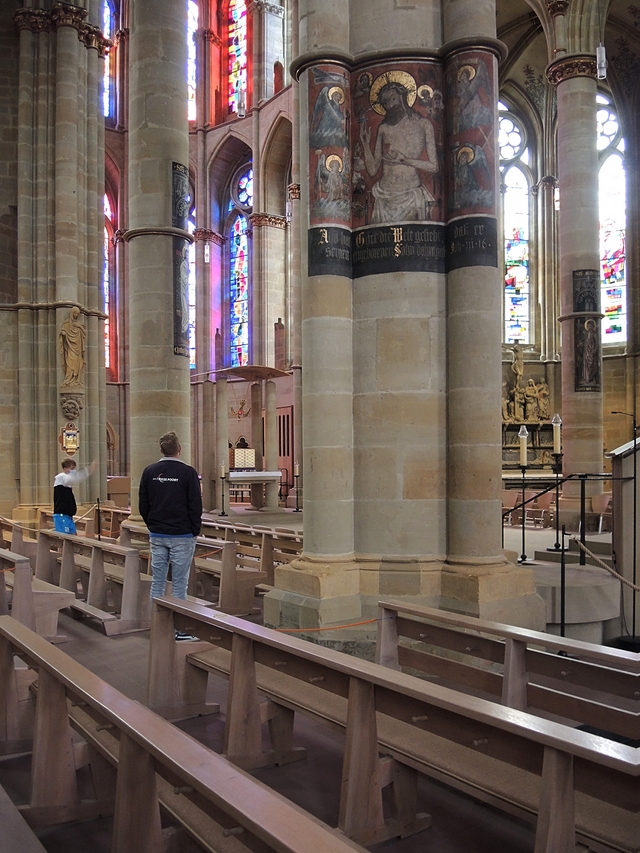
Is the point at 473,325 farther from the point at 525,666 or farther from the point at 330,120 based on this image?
the point at 525,666

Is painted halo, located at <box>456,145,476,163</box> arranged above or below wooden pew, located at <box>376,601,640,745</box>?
above

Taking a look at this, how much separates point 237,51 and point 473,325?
2904cm

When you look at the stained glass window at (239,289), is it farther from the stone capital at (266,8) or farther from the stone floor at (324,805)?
the stone floor at (324,805)

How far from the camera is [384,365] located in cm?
646

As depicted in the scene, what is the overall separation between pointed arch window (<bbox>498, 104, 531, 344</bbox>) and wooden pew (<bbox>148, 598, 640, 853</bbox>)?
2474 cm

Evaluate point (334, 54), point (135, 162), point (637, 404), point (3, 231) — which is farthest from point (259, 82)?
point (334, 54)

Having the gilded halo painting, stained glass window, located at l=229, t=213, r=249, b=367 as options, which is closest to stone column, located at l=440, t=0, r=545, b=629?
the gilded halo painting

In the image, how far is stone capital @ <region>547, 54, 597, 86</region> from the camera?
16516mm

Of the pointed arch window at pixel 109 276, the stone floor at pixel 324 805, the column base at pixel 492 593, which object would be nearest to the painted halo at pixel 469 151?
the column base at pixel 492 593

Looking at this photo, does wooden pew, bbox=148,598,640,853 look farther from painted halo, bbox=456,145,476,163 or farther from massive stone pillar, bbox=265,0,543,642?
painted halo, bbox=456,145,476,163

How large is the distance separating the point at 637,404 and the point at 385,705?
22514mm

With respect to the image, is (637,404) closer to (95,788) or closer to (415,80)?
(415,80)

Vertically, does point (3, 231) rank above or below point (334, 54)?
above

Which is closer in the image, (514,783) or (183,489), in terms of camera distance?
(514,783)
